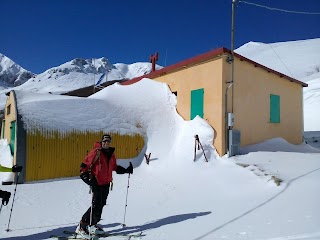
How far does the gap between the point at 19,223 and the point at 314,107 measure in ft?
91.8

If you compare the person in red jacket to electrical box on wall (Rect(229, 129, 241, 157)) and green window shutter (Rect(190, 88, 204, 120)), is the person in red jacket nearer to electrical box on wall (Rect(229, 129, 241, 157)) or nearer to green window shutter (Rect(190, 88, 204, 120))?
electrical box on wall (Rect(229, 129, 241, 157))

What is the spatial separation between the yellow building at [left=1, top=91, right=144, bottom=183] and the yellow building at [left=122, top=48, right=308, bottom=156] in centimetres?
294

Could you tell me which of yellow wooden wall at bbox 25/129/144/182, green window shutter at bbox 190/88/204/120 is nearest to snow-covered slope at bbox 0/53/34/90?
yellow wooden wall at bbox 25/129/144/182

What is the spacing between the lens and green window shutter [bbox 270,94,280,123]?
14.0 meters

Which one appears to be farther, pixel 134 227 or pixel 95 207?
pixel 134 227

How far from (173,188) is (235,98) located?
4.86 metres

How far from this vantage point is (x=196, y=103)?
1300 centimetres

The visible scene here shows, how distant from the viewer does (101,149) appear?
593 cm

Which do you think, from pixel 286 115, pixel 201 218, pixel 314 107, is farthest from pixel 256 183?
pixel 314 107

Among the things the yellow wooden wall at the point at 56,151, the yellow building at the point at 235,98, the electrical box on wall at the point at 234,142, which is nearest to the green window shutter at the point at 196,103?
the yellow building at the point at 235,98

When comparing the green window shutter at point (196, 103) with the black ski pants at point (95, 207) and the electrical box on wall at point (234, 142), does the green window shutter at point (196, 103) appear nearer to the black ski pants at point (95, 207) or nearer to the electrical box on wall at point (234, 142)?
the electrical box on wall at point (234, 142)

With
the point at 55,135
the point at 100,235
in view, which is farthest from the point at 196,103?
the point at 100,235

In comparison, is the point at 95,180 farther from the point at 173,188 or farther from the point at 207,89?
the point at 207,89

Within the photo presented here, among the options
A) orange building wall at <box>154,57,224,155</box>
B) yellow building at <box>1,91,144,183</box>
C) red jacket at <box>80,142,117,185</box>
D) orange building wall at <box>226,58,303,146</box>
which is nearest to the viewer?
red jacket at <box>80,142,117,185</box>
